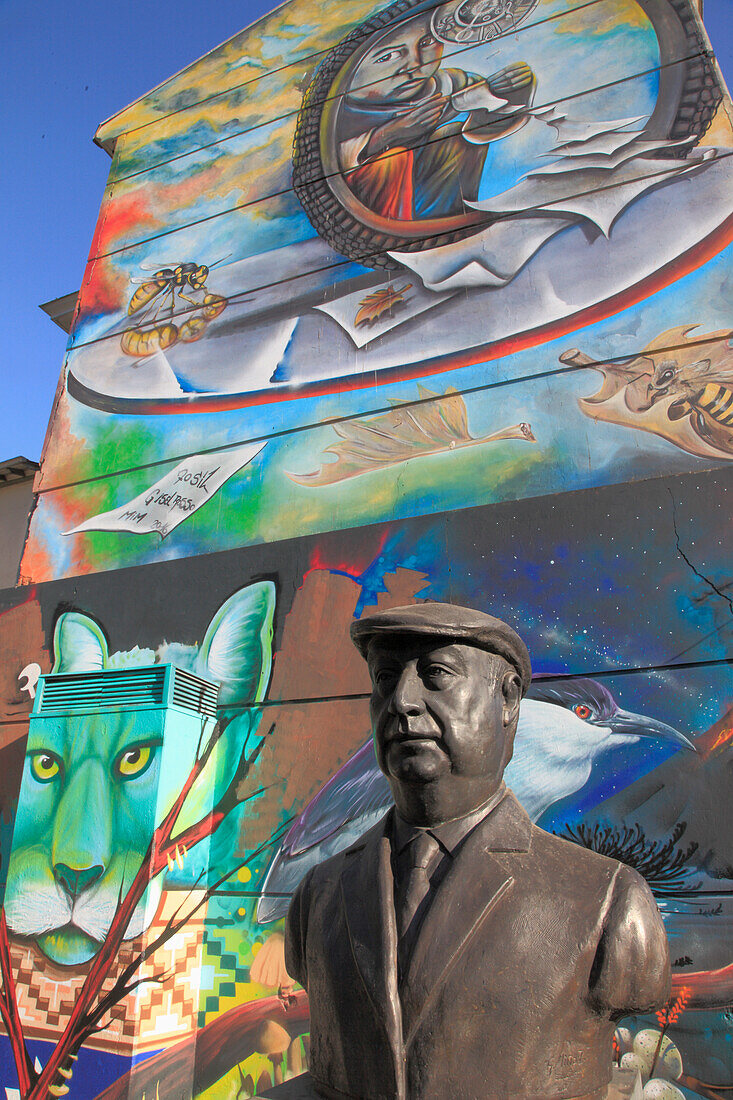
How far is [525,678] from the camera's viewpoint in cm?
183

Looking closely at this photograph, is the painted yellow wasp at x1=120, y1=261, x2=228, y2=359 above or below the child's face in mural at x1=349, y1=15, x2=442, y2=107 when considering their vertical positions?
below

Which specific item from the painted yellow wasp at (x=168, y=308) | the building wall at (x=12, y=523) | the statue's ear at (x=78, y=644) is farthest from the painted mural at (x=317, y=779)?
the building wall at (x=12, y=523)

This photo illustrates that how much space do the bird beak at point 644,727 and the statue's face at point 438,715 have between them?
2.12m

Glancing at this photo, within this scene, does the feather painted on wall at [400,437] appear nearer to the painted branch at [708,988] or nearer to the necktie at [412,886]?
the painted branch at [708,988]

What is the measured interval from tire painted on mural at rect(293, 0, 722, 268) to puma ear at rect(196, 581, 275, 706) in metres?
2.94

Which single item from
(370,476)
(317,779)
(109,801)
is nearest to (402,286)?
(370,476)

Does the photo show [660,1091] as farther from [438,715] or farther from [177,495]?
[177,495]

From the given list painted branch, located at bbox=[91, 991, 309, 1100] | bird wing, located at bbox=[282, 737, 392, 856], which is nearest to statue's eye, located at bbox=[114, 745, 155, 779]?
bird wing, located at bbox=[282, 737, 392, 856]

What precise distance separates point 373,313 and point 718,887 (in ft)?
14.3

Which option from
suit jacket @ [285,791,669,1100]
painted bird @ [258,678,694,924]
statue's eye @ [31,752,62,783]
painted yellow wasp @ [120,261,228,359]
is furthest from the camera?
painted yellow wasp @ [120,261,228,359]

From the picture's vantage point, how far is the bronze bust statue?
1404 mm

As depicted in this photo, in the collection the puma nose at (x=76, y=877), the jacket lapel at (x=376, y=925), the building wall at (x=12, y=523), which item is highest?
the building wall at (x=12, y=523)

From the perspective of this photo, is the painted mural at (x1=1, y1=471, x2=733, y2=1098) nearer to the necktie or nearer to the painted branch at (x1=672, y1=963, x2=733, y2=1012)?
the painted branch at (x1=672, y1=963, x2=733, y2=1012)

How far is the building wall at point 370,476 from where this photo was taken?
12.1 feet
